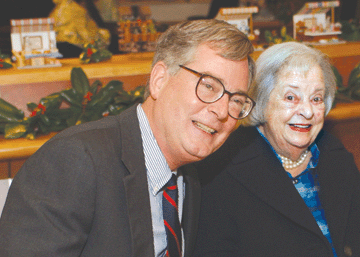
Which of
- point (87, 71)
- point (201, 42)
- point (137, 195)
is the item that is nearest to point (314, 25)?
point (87, 71)

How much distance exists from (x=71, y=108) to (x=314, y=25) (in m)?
1.85

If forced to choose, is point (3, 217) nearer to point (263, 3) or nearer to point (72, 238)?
point (72, 238)

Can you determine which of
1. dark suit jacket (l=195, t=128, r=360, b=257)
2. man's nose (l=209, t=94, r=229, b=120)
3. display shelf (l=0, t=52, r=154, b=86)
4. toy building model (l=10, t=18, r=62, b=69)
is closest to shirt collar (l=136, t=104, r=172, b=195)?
man's nose (l=209, t=94, r=229, b=120)

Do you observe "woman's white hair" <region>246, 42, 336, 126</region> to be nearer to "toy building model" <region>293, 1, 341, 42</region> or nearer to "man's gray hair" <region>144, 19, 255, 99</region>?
"man's gray hair" <region>144, 19, 255, 99</region>

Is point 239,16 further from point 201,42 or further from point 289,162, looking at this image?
point 201,42

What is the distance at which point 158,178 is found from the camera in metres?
1.24

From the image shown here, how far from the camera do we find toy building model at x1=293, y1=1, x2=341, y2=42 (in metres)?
2.92

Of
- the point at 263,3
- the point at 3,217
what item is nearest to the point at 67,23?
the point at 3,217

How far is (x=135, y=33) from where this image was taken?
2.62 meters

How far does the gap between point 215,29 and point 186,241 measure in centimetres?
71

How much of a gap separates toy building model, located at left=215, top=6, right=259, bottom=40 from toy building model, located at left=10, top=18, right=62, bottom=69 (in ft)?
3.48

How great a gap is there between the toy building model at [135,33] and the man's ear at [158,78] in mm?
1471

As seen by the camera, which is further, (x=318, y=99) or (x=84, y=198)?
(x=318, y=99)

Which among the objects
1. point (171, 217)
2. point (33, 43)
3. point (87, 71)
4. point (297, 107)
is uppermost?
point (33, 43)
